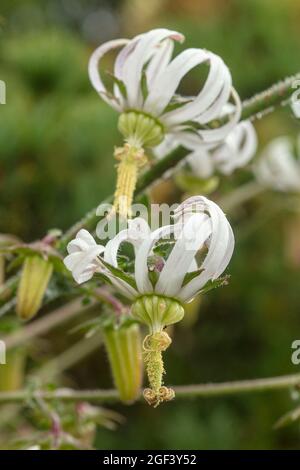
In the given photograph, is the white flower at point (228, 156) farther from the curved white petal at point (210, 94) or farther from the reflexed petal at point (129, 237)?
the reflexed petal at point (129, 237)

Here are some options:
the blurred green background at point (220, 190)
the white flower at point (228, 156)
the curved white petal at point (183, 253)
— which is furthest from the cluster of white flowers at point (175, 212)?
the blurred green background at point (220, 190)

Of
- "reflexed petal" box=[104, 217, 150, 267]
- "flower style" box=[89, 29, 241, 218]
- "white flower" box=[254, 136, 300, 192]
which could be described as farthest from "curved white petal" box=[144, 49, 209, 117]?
"white flower" box=[254, 136, 300, 192]

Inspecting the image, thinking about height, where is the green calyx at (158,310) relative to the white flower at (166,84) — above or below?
below

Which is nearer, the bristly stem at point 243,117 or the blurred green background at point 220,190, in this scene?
the bristly stem at point 243,117

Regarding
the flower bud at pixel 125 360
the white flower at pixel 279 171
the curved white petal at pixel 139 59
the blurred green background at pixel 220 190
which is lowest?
the flower bud at pixel 125 360

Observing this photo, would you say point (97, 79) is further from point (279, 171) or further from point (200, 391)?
point (279, 171)
